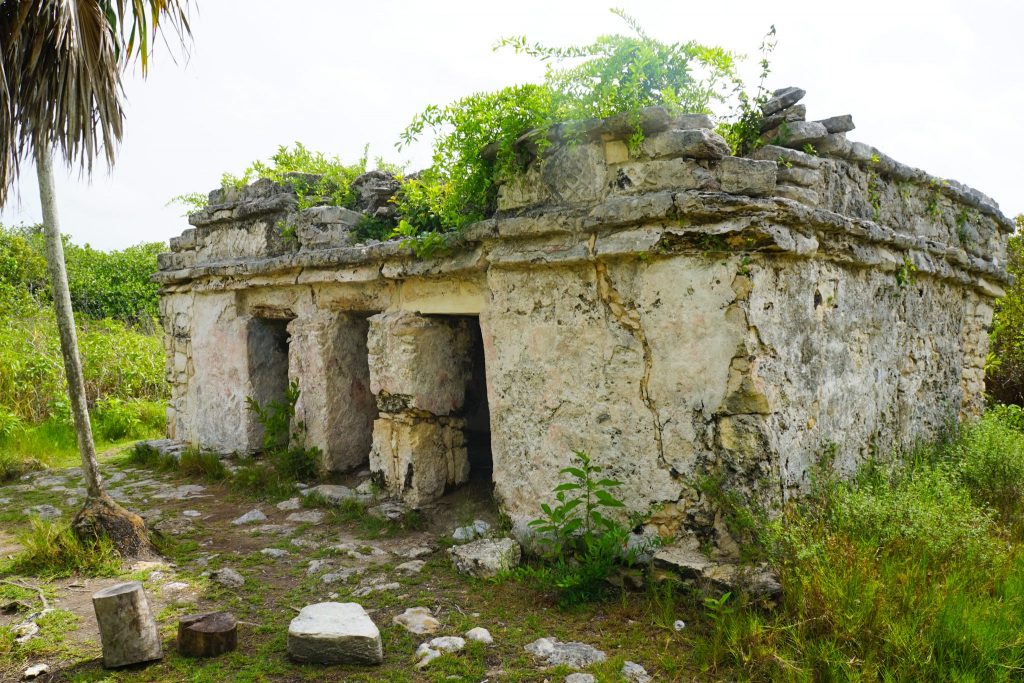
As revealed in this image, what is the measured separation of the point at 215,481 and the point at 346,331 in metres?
1.75

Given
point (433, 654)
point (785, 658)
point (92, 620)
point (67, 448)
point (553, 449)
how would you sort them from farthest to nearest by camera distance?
point (67, 448)
point (553, 449)
point (92, 620)
point (433, 654)
point (785, 658)

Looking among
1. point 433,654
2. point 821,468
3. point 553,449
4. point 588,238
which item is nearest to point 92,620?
point 433,654

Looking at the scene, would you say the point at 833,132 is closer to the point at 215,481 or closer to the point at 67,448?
the point at 215,481

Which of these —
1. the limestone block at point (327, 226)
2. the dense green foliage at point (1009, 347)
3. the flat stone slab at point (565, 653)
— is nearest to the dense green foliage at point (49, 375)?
the limestone block at point (327, 226)

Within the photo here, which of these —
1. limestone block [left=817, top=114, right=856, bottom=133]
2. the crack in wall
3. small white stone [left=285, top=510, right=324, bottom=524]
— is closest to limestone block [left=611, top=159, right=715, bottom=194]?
the crack in wall

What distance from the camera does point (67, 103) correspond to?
4.12 m

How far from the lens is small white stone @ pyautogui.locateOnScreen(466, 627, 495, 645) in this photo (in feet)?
10.7

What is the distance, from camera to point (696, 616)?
3289mm

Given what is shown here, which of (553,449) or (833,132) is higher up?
(833,132)

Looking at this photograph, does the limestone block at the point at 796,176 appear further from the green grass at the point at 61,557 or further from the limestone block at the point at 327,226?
the green grass at the point at 61,557

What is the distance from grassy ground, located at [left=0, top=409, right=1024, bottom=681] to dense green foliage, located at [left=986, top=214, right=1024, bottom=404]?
177 inches

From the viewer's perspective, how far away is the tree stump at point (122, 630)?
305 cm

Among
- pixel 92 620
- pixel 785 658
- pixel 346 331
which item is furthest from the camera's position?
pixel 346 331

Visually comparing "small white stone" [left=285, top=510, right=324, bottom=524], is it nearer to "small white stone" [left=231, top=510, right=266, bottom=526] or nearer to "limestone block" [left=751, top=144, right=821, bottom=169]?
"small white stone" [left=231, top=510, right=266, bottom=526]
